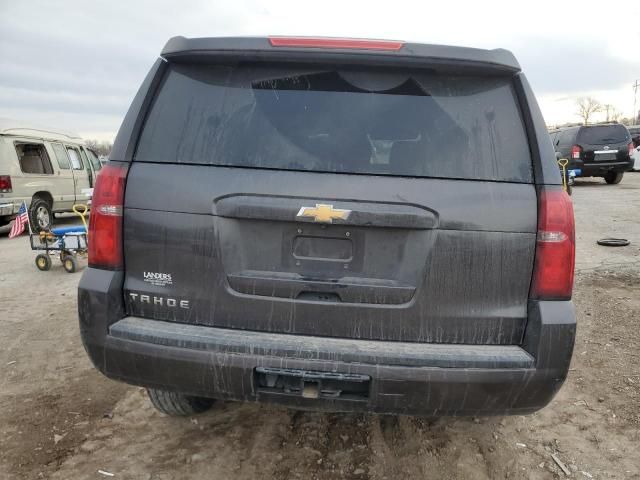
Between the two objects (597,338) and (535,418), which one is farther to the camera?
(597,338)

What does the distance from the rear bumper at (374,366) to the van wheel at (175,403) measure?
0.67m

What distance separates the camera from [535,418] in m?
3.07

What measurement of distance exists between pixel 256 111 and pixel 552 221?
4.40 feet

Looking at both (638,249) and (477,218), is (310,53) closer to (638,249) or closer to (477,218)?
(477,218)

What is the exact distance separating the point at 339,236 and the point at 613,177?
59.4 ft

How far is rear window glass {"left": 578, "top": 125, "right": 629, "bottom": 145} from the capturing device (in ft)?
52.0

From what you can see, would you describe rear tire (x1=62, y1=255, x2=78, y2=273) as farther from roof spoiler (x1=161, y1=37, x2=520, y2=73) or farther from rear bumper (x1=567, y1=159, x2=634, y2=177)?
rear bumper (x1=567, y1=159, x2=634, y2=177)

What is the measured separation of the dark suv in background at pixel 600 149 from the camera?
15.8 meters

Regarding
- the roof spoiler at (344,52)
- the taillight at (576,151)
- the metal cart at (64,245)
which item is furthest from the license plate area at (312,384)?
the taillight at (576,151)

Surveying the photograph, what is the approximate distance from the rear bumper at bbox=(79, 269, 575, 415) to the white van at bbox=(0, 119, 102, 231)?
882 cm

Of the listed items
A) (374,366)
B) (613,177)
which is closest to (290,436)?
(374,366)

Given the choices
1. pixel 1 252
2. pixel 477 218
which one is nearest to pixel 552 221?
pixel 477 218

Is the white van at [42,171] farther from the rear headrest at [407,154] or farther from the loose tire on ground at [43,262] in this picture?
the rear headrest at [407,154]

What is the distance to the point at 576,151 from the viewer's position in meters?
16.1
